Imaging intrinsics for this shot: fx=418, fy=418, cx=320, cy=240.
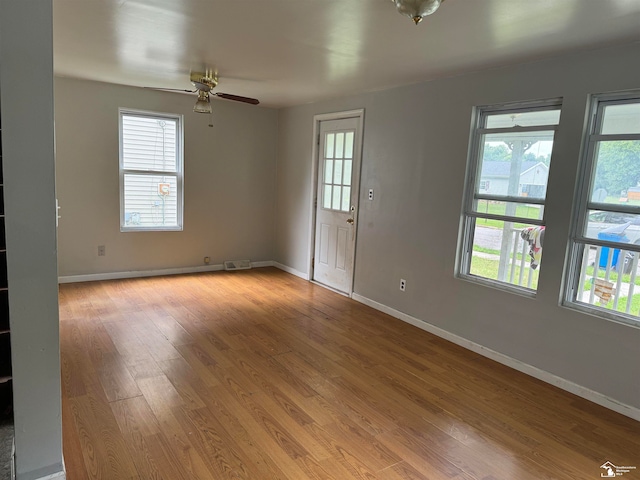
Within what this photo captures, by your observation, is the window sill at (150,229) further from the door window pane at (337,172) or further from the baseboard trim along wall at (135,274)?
the door window pane at (337,172)

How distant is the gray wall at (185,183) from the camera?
477cm

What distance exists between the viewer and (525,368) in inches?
126

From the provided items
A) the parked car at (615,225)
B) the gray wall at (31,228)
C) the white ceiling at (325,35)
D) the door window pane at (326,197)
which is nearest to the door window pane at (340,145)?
the door window pane at (326,197)

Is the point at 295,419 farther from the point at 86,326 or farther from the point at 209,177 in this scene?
the point at 209,177

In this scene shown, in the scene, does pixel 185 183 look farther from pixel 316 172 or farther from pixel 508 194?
pixel 508 194

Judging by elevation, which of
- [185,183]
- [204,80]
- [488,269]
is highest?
[204,80]

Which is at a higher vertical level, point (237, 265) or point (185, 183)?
point (185, 183)

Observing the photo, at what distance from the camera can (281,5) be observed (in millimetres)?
2262

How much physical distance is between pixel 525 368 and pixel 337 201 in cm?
280

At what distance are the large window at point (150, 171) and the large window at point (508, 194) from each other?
369 cm

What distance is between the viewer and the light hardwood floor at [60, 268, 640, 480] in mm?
2078

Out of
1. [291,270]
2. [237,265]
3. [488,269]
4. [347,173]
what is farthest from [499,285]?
[237,265]

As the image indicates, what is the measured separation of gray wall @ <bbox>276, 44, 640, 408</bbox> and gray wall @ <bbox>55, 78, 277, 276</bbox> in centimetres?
96

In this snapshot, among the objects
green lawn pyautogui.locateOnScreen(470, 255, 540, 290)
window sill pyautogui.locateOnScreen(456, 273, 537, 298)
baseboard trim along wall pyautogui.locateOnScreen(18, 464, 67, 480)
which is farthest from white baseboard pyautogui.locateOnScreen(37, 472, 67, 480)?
green lawn pyautogui.locateOnScreen(470, 255, 540, 290)
